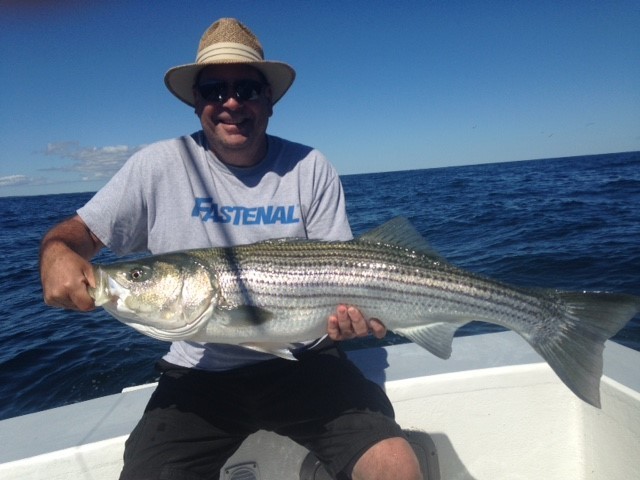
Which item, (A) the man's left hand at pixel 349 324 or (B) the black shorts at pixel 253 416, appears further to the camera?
(A) the man's left hand at pixel 349 324

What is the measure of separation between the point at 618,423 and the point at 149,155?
405cm

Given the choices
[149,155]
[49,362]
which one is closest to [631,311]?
[149,155]

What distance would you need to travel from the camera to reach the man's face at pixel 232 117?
3678 mm

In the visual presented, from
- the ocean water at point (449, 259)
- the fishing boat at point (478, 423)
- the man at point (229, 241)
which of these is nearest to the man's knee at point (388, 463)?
the man at point (229, 241)

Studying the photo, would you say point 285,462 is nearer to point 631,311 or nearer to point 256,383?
point 256,383

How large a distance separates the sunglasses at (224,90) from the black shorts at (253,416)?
2.15 metres

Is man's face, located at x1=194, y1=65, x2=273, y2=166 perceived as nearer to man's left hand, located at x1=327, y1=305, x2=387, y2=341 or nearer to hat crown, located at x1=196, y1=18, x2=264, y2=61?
hat crown, located at x1=196, y1=18, x2=264, y2=61

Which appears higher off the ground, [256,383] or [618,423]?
[256,383]

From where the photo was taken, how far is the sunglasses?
3727mm

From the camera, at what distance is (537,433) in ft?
12.0

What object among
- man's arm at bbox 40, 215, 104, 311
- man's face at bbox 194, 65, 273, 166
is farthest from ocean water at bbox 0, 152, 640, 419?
man's arm at bbox 40, 215, 104, 311

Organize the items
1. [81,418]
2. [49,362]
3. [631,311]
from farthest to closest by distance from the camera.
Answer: [49,362]
[81,418]
[631,311]

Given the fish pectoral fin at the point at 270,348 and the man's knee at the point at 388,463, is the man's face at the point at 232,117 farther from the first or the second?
the man's knee at the point at 388,463

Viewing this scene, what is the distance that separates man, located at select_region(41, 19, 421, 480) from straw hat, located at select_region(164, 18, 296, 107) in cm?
1
